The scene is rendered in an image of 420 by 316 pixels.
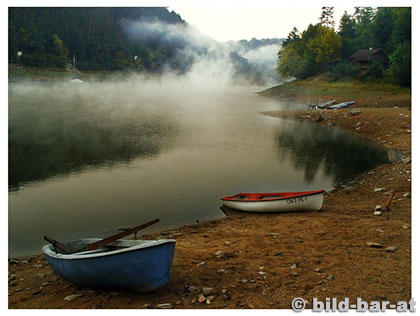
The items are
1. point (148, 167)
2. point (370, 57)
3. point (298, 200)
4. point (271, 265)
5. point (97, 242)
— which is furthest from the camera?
point (370, 57)

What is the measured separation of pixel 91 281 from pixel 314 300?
17.5ft

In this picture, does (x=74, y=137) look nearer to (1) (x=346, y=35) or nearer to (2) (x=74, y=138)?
(2) (x=74, y=138)

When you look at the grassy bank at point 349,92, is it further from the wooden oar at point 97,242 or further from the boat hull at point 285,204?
the wooden oar at point 97,242

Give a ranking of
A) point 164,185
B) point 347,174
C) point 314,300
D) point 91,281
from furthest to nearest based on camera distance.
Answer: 1. point 347,174
2. point 164,185
3. point 91,281
4. point 314,300

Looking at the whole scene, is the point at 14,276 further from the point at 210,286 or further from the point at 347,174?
the point at 347,174

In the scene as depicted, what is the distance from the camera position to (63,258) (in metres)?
8.46

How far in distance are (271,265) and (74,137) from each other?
29.1 meters

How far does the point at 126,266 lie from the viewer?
25.8 feet

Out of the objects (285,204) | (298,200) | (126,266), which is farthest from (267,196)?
(126,266)

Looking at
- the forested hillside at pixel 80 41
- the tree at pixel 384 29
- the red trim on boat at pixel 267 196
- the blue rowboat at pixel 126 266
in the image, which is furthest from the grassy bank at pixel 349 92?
the forested hillside at pixel 80 41

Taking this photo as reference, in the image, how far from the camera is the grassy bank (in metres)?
49.5

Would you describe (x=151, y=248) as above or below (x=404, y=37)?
below

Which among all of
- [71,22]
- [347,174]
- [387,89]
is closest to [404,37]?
[387,89]

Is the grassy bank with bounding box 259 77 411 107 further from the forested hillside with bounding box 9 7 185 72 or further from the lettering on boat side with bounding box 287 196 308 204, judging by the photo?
the forested hillside with bounding box 9 7 185 72
